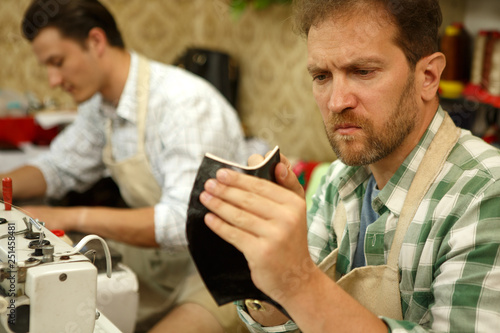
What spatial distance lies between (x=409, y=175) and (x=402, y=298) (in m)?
0.24

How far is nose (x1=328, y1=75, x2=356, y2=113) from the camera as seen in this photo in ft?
3.22

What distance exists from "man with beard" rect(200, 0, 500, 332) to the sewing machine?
0.25 metres

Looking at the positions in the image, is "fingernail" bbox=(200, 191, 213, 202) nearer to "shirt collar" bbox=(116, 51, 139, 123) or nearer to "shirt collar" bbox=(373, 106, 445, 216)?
"shirt collar" bbox=(373, 106, 445, 216)

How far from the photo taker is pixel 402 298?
3.28ft

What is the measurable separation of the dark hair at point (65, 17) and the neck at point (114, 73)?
97 millimetres

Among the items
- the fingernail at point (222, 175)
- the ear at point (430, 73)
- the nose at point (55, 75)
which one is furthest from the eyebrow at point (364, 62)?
the nose at point (55, 75)

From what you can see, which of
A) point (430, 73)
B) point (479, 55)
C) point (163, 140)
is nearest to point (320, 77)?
point (430, 73)

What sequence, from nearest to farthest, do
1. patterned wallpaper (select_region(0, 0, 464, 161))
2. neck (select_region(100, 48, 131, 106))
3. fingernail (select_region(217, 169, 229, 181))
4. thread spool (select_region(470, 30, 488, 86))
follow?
fingernail (select_region(217, 169, 229, 181)) → neck (select_region(100, 48, 131, 106)) → thread spool (select_region(470, 30, 488, 86)) → patterned wallpaper (select_region(0, 0, 464, 161))

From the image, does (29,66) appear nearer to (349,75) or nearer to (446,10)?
(446,10)

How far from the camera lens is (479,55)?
2.14 meters

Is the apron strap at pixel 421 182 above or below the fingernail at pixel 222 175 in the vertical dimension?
below

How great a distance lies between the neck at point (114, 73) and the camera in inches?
78.4

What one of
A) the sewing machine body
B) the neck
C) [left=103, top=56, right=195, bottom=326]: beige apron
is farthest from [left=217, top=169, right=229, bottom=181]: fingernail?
the neck

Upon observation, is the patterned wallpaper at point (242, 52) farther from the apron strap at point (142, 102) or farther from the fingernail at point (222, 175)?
the fingernail at point (222, 175)
